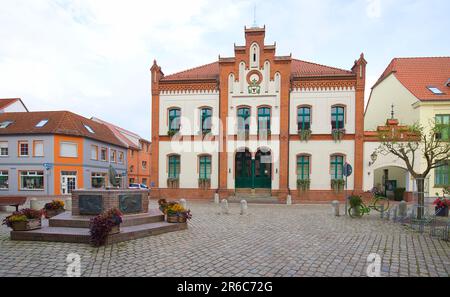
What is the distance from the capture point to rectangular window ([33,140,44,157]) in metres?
24.5

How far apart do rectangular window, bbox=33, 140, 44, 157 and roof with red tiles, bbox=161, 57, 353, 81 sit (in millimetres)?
15821

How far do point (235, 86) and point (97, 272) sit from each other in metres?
16.6

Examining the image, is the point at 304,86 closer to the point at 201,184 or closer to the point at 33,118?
the point at 201,184

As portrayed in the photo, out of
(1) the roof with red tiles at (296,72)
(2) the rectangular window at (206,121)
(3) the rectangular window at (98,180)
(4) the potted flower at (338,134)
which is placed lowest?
(3) the rectangular window at (98,180)

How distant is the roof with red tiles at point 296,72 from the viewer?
1880 centimetres

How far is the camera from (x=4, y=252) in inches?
235

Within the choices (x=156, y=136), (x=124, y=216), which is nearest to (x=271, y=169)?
(x=156, y=136)

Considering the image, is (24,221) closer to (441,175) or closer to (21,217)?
(21,217)

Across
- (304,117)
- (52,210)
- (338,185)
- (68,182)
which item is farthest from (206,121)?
(68,182)

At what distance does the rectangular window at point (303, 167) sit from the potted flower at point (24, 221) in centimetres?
1636

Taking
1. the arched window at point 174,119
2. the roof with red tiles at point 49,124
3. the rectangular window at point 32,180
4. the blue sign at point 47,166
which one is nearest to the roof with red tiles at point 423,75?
the arched window at point 174,119

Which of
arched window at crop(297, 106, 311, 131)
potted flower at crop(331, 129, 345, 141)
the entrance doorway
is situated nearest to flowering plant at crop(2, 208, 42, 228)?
arched window at crop(297, 106, 311, 131)

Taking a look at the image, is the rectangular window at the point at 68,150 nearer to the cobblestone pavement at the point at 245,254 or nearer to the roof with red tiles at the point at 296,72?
the roof with red tiles at the point at 296,72
